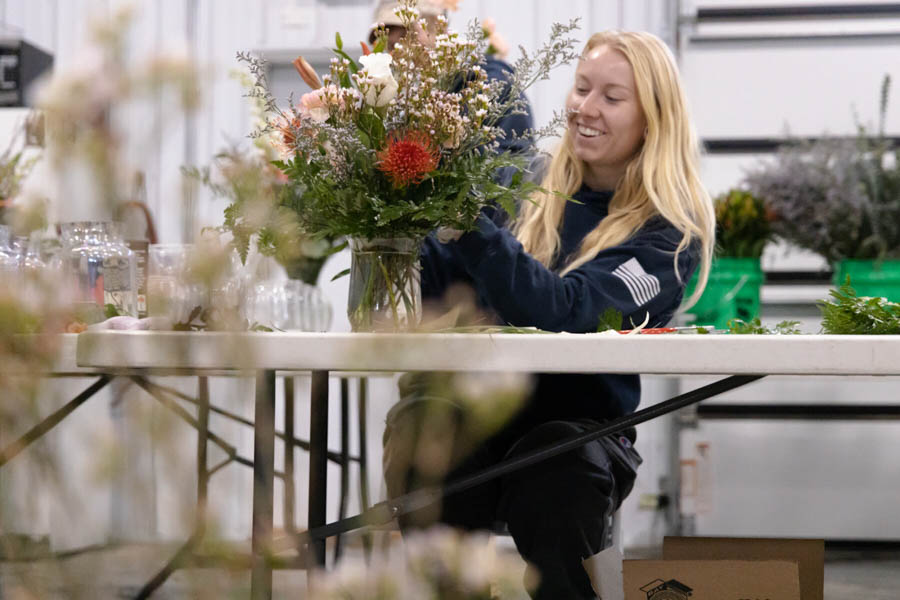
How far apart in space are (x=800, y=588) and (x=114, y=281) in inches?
40.3

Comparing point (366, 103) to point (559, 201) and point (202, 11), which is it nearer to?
point (559, 201)

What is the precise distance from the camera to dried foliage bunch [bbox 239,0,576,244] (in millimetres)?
1200

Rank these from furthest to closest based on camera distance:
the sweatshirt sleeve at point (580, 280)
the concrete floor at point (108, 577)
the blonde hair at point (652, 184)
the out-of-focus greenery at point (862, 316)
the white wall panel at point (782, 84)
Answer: the white wall panel at point (782, 84), the blonde hair at point (652, 184), the sweatshirt sleeve at point (580, 280), the out-of-focus greenery at point (862, 316), the concrete floor at point (108, 577)

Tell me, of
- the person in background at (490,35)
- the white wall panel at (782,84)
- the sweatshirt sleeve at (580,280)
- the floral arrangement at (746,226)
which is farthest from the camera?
the white wall panel at (782,84)

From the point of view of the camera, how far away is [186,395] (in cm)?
35

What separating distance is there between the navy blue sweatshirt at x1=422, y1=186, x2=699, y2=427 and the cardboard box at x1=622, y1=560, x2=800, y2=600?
15.8 inches

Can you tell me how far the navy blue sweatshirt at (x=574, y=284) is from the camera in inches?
53.3

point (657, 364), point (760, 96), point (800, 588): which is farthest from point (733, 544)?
point (760, 96)

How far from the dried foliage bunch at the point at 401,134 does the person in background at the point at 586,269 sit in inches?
3.6

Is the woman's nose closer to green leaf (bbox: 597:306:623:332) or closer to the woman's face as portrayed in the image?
the woman's face

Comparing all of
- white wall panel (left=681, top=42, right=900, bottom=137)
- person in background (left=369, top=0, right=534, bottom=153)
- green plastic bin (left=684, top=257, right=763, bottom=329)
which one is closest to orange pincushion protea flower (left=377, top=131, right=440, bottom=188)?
person in background (left=369, top=0, right=534, bottom=153)

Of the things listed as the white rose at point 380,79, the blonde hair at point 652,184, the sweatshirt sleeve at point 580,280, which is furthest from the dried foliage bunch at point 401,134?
the blonde hair at point 652,184

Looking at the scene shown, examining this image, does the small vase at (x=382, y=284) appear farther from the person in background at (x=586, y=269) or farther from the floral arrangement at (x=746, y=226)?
the floral arrangement at (x=746, y=226)

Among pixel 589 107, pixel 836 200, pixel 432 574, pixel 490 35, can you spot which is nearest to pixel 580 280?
pixel 589 107
